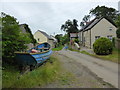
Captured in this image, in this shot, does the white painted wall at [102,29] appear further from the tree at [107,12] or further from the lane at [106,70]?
the tree at [107,12]

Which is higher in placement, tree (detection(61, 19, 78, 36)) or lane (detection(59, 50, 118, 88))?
tree (detection(61, 19, 78, 36))

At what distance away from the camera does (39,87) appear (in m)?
3.98

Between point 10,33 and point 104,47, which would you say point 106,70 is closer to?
point 104,47

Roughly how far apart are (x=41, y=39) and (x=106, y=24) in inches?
1066

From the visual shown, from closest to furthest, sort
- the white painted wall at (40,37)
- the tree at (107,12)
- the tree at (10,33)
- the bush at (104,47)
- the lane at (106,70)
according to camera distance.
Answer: the lane at (106,70) < the tree at (10,33) < the bush at (104,47) < the tree at (107,12) < the white painted wall at (40,37)

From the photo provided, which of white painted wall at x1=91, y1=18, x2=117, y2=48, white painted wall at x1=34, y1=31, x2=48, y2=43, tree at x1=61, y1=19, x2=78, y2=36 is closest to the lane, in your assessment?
white painted wall at x1=91, y1=18, x2=117, y2=48

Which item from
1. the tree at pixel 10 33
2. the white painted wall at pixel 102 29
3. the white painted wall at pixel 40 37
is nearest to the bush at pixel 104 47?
the white painted wall at pixel 102 29

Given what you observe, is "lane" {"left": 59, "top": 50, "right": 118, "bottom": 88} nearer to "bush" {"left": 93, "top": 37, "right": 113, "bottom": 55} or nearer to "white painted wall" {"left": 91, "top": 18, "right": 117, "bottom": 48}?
"bush" {"left": 93, "top": 37, "right": 113, "bottom": 55}

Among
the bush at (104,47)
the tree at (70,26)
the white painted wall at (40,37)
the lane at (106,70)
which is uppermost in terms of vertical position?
the tree at (70,26)

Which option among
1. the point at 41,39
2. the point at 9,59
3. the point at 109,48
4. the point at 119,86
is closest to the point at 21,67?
the point at 9,59

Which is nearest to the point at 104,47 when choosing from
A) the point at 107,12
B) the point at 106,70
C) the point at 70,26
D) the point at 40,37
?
the point at 106,70

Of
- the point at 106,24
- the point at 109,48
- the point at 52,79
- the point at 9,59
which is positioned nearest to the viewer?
the point at 52,79

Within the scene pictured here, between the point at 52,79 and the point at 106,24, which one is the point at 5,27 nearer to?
the point at 52,79

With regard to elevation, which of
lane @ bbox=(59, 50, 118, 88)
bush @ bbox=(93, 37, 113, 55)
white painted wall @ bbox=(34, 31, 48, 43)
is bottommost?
lane @ bbox=(59, 50, 118, 88)
